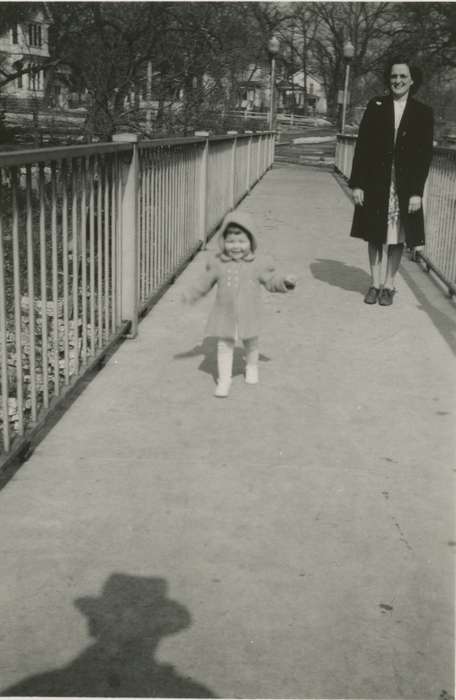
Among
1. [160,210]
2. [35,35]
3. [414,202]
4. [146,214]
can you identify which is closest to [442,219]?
[414,202]

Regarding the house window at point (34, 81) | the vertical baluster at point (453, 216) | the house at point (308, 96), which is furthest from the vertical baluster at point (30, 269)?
the house at point (308, 96)

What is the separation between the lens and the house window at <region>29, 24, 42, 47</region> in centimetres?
1655

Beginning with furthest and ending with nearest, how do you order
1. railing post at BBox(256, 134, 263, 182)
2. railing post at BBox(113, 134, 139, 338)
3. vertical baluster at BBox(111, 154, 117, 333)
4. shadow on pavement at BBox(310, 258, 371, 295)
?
railing post at BBox(256, 134, 263, 182) → shadow on pavement at BBox(310, 258, 371, 295) → railing post at BBox(113, 134, 139, 338) → vertical baluster at BBox(111, 154, 117, 333)

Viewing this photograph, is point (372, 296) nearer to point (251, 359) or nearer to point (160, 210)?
point (160, 210)

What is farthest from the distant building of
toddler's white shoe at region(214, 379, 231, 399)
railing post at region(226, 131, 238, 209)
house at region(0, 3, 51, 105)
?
toddler's white shoe at region(214, 379, 231, 399)

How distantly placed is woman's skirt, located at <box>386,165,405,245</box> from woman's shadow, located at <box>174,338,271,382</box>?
6.32 ft

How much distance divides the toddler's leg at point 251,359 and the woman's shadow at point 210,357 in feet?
0.71

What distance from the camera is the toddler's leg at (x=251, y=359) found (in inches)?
199

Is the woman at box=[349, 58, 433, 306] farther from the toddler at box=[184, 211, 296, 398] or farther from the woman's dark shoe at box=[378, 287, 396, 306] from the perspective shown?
the toddler at box=[184, 211, 296, 398]

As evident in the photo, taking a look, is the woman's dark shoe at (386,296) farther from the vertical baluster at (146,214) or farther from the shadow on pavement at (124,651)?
the shadow on pavement at (124,651)

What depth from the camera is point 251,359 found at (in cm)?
516

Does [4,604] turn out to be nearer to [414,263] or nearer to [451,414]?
[451,414]

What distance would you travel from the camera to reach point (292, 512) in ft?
11.7

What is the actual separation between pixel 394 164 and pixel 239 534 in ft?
15.0
